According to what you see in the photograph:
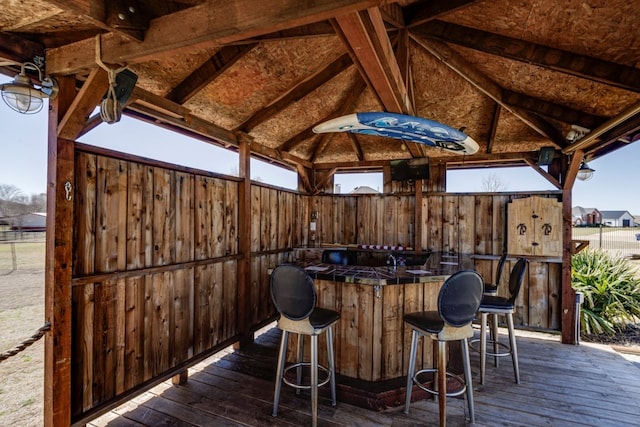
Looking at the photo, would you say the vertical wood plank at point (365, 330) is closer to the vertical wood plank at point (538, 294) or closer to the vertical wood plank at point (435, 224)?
the vertical wood plank at point (435, 224)

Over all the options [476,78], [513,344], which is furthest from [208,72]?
[513,344]

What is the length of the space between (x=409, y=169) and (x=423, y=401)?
3421 millimetres

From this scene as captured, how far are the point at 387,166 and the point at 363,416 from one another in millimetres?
4063

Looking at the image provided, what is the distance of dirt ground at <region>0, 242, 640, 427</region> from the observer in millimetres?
2527

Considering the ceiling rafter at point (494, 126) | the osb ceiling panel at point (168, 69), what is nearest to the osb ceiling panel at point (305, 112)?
the osb ceiling panel at point (168, 69)

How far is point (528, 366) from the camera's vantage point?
341 centimetres

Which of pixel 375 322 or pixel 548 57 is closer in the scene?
pixel 548 57

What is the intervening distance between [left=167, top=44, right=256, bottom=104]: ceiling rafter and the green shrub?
5.73 metres

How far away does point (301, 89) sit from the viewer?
3.55 m

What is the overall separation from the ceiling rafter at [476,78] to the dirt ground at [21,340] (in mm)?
3215

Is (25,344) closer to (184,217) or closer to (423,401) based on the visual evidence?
(184,217)

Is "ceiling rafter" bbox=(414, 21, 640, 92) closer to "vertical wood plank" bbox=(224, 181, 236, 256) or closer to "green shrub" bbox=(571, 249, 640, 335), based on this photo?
"vertical wood plank" bbox=(224, 181, 236, 256)

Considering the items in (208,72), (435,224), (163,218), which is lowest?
(435,224)

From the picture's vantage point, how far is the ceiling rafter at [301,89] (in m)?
3.23
